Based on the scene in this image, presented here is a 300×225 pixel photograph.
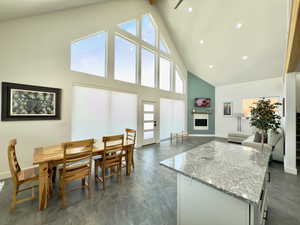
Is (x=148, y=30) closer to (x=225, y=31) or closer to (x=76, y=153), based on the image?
(x=225, y=31)

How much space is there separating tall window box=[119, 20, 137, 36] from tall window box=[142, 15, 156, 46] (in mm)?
493

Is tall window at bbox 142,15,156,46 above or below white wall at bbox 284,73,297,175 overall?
above

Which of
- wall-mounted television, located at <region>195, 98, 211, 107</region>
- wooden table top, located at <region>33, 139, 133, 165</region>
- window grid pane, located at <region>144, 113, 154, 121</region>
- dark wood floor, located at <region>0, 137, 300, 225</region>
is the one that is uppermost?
wall-mounted television, located at <region>195, 98, 211, 107</region>

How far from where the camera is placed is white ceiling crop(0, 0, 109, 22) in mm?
2225

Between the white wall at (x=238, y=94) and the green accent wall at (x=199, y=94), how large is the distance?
264 mm

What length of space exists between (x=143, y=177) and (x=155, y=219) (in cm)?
110

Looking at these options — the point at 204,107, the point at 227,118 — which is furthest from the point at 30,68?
the point at 227,118

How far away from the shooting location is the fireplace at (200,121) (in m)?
7.48

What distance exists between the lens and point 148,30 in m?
5.63

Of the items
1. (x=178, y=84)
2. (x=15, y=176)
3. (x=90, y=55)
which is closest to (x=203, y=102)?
(x=178, y=84)

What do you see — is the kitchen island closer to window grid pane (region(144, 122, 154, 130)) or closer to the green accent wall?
window grid pane (region(144, 122, 154, 130))

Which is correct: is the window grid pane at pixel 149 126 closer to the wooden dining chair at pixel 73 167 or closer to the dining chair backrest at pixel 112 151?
the dining chair backrest at pixel 112 151

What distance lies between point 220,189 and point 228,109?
721 cm

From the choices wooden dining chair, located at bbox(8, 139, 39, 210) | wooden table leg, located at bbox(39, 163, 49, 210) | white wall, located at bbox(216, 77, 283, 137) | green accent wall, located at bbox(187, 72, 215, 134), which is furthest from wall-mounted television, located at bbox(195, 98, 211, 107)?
wooden dining chair, located at bbox(8, 139, 39, 210)
